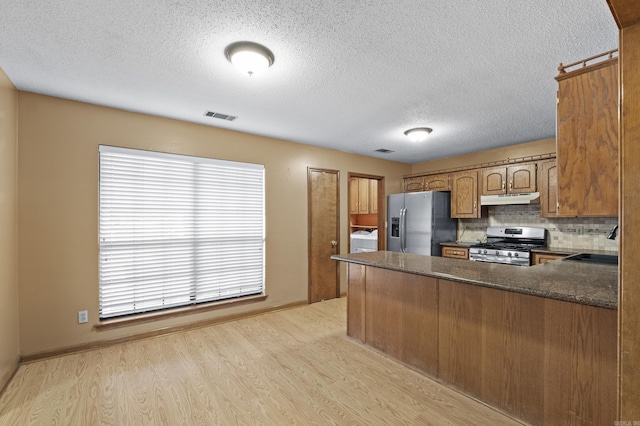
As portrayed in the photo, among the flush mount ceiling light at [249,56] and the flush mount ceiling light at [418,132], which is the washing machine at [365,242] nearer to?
the flush mount ceiling light at [418,132]

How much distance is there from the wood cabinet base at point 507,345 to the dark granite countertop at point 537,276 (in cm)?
12

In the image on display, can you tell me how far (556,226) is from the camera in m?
Answer: 4.18

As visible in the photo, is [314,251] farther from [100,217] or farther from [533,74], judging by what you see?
[533,74]

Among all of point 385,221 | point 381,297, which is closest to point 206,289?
point 381,297

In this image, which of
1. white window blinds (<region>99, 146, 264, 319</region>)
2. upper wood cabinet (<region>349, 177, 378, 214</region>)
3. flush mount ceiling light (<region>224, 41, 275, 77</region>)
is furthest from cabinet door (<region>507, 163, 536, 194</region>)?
flush mount ceiling light (<region>224, 41, 275, 77</region>)

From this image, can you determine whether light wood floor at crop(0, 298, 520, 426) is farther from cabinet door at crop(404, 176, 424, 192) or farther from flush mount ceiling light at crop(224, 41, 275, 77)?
cabinet door at crop(404, 176, 424, 192)

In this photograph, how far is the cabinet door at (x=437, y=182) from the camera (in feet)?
16.6

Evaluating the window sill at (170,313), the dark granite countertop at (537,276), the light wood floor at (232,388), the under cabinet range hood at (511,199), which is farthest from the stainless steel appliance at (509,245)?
the window sill at (170,313)

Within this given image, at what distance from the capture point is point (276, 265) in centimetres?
409

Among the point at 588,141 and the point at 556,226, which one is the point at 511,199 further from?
the point at 588,141

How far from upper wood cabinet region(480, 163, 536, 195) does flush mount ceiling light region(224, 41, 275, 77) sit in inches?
154

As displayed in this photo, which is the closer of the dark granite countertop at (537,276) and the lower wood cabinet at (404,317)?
the dark granite countertop at (537,276)

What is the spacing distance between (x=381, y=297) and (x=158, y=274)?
246 cm

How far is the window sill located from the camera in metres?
2.94
